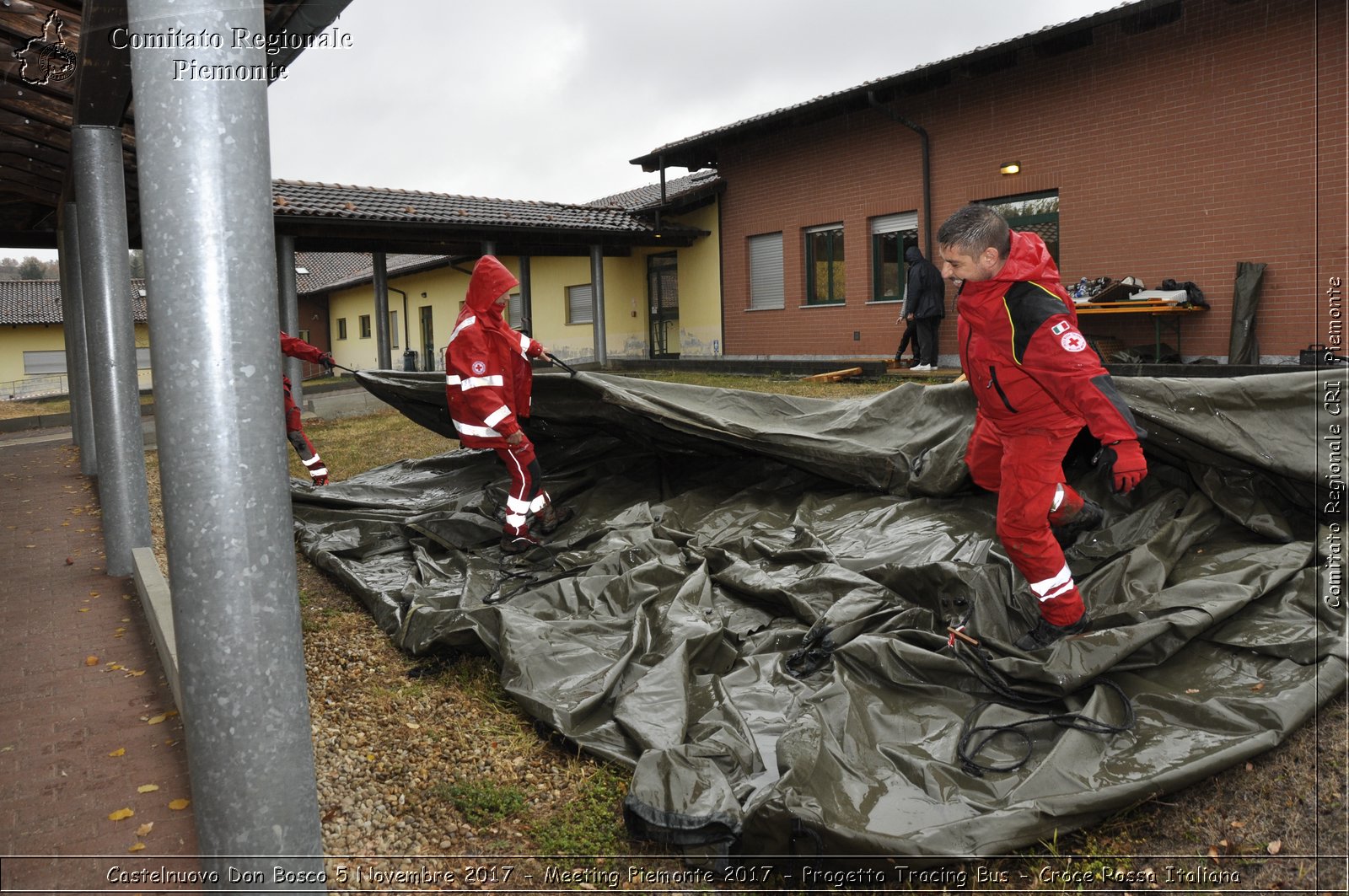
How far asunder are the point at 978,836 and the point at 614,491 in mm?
3813

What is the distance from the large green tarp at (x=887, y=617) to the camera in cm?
268

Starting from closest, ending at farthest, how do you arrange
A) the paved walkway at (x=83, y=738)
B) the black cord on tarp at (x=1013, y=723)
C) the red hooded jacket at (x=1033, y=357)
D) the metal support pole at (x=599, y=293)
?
the paved walkway at (x=83, y=738)
the black cord on tarp at (x=1013, y=723)
the red hooded jacket at (x=1033, y=357)
the metal support pole at (x=599, y=293)

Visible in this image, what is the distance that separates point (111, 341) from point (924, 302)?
415 inches

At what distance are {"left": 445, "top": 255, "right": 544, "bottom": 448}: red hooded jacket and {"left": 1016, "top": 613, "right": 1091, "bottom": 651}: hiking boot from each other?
3.14 metres

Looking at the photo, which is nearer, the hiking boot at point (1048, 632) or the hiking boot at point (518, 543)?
the hiking boot at point (1048, 632)

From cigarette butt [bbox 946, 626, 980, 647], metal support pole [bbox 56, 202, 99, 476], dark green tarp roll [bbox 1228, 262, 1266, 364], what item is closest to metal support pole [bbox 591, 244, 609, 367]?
metal support pole [bbox 56, 202, 99, 476]

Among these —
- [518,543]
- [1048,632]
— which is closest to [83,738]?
[518,543]

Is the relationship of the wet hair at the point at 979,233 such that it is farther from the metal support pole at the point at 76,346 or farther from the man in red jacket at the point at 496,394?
the metal support pole at the point at 76,346

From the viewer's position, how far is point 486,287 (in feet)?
18.3

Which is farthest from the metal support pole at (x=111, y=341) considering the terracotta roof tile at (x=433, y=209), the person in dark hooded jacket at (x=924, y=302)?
the person in dark hooded jacket at (x=924, y=302)

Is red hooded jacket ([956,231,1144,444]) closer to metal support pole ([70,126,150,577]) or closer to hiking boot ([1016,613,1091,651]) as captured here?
hiking boot ([1016,613,1091,651])

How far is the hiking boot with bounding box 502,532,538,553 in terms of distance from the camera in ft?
17.5

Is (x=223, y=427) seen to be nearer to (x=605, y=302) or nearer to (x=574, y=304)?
(x=605, y=302)

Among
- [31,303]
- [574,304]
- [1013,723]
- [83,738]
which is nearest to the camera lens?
[1013,723]
